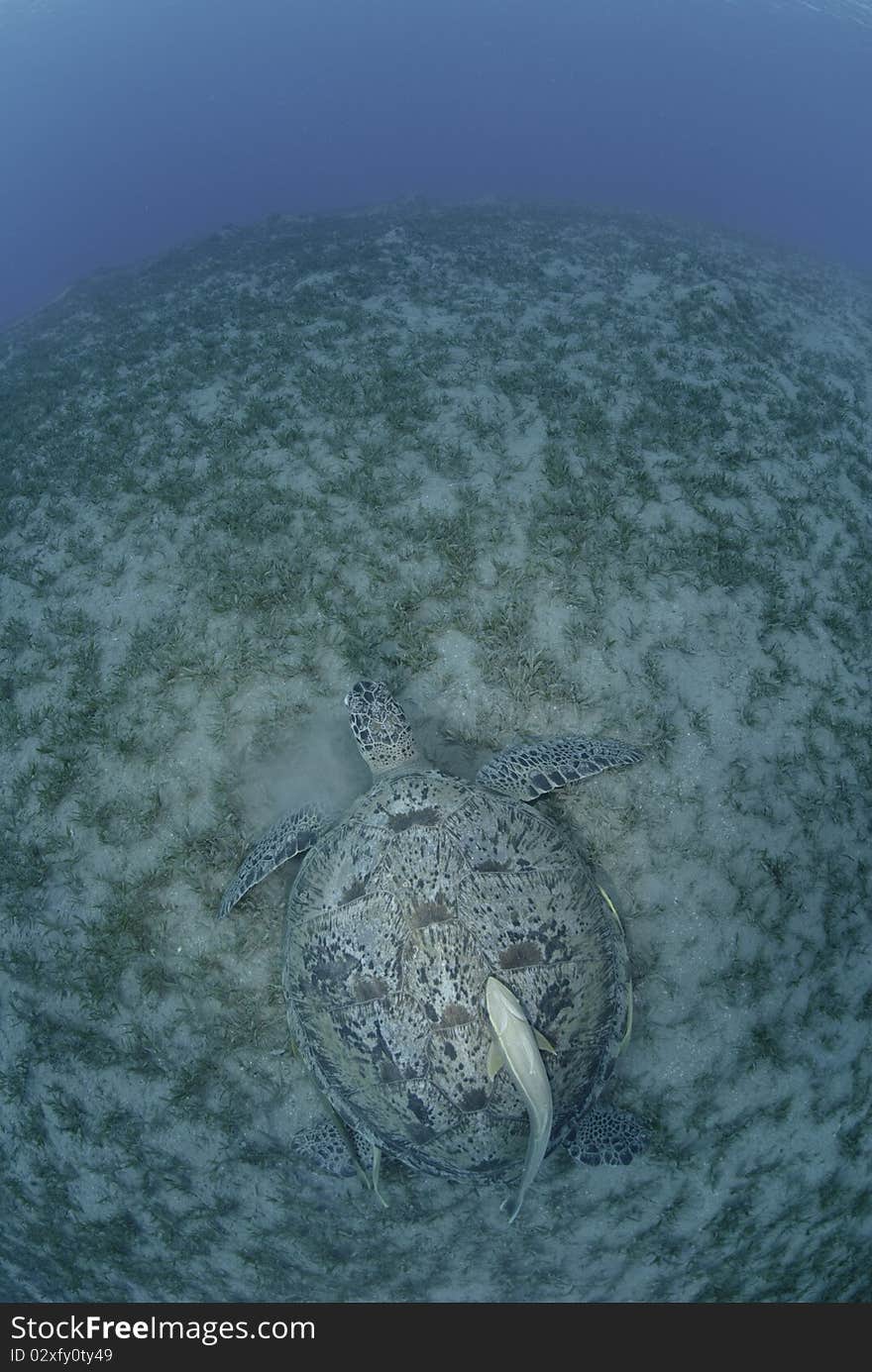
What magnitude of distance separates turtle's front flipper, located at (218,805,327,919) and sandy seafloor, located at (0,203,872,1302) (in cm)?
22

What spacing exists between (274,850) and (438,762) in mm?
1195

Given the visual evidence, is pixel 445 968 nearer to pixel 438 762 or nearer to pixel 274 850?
pixel 274 850

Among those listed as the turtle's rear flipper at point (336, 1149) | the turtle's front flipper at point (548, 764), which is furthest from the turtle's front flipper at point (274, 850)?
the turtle's rear flipper at point (336, 1149)

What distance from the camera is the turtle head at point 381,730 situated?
385cm

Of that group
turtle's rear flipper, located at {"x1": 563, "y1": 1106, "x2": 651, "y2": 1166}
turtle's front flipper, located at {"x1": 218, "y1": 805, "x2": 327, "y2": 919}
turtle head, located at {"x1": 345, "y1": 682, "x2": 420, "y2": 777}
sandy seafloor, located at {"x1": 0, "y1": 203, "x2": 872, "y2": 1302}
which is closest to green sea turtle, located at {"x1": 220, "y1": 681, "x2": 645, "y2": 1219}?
turtle's rear flipper, located at {"x1": 563, "y1": 1106, "x2": 651, "y2": 1166}

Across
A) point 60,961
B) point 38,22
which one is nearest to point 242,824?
point 60,961

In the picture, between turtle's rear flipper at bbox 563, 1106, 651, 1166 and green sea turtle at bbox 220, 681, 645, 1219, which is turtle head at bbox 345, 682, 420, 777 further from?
turtle's rear flipper at bbox 563, 1106, 651, 1166

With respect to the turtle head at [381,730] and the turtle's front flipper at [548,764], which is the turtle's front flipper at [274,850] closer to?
the turtle head at [381,730]

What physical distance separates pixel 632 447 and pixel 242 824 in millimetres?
4611

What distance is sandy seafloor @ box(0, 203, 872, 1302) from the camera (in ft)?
12.2

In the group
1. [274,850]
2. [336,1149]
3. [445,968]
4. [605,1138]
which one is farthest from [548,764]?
[336,1149]

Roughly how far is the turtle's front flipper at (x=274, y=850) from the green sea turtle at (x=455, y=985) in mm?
183
